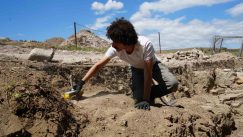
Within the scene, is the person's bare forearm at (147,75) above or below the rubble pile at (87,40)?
below

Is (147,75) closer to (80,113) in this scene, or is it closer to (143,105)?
(143,105)

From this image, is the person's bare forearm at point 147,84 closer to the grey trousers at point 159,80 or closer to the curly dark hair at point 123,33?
the grey trousers at point 159,80

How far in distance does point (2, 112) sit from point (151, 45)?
1.97 m

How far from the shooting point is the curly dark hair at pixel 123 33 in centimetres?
436

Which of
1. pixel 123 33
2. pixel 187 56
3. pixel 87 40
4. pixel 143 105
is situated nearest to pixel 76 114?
pixel 143 105

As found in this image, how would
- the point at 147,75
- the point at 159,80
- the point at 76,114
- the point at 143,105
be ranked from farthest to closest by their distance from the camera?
the point at 159,80 → the point at 143,105 → the point at 147,75 → the point at 76,114

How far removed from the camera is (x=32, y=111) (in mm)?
3984

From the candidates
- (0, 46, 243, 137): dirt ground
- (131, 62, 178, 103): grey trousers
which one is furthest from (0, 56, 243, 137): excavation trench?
(131, 62, 178, 103): grey trousers

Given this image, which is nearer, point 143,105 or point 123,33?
point 123,33

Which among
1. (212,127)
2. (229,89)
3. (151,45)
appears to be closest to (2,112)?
(151,45)

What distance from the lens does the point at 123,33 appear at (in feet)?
14.3

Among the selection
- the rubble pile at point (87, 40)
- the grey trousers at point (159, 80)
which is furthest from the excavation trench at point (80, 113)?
the rubble pile at point (87, 40)

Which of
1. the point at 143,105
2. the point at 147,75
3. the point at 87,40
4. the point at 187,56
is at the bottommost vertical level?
the point at 143,105

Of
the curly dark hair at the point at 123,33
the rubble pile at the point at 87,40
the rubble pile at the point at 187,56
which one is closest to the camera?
the curly dark hair at the point at 123,33
